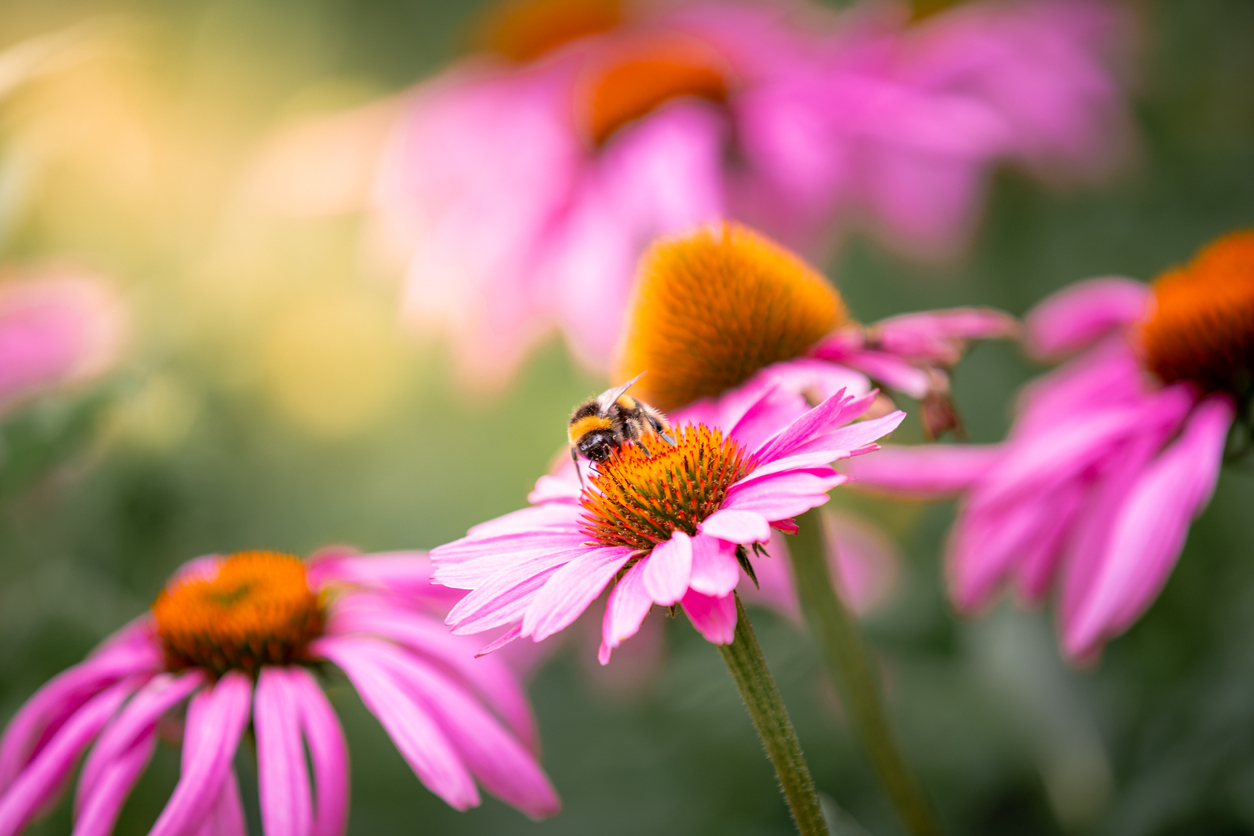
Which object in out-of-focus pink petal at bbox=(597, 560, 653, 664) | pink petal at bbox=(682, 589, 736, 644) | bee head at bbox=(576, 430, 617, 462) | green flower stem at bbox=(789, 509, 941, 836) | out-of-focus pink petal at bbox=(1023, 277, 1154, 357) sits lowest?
green flower stem at bbox=(789, 509, 941, 836)

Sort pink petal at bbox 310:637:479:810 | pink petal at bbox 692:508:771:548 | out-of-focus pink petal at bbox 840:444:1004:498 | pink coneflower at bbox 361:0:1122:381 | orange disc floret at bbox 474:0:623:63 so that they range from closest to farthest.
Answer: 1. pink petal at bbox 692:508:771:548
2. pink petal at bbox 310:637:479:810
3. out-of-focus pink petal at bbox 840:444:1004:498
4. pink coneflower at bbox 361:0:1122:381
5. orange disc floret at bbox 474:0:623:63

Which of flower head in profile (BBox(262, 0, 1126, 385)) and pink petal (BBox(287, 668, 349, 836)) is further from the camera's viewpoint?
flower head in profile (BBox(262, 0, 1126, 385))

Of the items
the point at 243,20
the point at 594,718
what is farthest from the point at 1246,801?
the point at 243,20

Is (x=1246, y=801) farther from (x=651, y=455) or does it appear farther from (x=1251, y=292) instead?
(x=651, y=455)

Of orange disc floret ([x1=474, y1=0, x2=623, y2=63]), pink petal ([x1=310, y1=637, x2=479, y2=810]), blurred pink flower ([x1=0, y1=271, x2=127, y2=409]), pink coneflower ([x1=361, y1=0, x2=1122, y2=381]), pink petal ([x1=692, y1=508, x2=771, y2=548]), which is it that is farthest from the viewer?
orange disc floret ([x1=474, y1=0, x2=623, y2=63])

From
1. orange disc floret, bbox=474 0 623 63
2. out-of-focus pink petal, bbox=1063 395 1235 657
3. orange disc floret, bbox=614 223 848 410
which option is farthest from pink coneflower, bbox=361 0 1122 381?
out-of-focus pink petal, bbox=1063 395 1235 657

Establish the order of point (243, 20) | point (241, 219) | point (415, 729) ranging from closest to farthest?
1. point (415, 729)
2. point (241, 219)
3. point (243, 20)

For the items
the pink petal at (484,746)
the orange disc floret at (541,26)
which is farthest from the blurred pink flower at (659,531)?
the orange disc floret at (541,26)

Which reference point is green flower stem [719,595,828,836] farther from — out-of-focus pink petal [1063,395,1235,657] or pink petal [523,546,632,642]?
out-of-focus pink petal [1063,395,1235,657]
